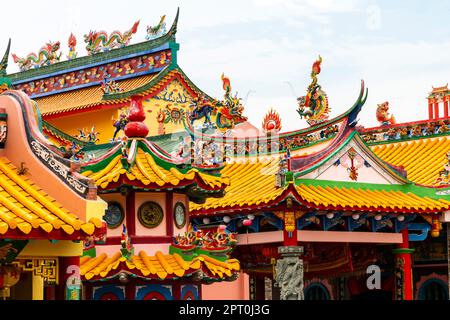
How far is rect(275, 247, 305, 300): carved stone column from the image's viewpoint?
66.4ft

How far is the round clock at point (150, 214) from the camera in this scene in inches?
666

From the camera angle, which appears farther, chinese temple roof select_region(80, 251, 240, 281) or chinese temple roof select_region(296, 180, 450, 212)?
chinese temple roof select_region(296, 180, 450, 212)

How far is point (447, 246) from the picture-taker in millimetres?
23594

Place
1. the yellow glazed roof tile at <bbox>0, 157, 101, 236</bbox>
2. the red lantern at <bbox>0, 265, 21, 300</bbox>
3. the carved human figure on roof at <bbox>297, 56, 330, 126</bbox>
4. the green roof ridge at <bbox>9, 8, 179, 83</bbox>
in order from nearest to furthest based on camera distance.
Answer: the yellow glazed roof tile at <bbox>0, 157, 101, 236</bbox> < the red lantern at <bbox>0, 265, 21, 300</bbox> < the carved human figure on roof at <bbox>297, 56, 330, 126</bbox> < the green roof ridge at <bbox>9, 8, 179, 83</bbox>

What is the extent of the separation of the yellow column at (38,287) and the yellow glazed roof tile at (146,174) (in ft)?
11.0

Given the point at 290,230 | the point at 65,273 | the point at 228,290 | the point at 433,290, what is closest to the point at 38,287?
the point at 65,273

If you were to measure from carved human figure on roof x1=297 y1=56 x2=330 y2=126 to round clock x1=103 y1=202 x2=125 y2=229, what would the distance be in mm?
7774

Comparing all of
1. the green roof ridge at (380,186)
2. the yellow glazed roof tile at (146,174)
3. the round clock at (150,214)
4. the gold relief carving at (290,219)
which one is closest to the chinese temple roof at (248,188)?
the gold relief carving at (290,219)

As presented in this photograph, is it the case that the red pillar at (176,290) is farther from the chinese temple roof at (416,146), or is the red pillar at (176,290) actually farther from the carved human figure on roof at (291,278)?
the chinese temple roof at (416,146)

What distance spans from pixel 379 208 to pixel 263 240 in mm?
2411

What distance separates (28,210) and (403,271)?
11.9 m

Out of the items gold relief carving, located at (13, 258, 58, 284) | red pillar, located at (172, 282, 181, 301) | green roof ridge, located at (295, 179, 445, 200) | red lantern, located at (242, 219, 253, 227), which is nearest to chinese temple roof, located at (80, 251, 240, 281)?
red pillar, located at (172, 282, 181, 301)

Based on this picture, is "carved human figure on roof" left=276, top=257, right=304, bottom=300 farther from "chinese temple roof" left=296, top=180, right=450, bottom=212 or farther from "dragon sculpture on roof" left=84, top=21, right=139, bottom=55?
"dragon sculpture on roof" left=84, top=21, right=139, bottom=55

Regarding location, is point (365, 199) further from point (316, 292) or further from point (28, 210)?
point (28, 210)
